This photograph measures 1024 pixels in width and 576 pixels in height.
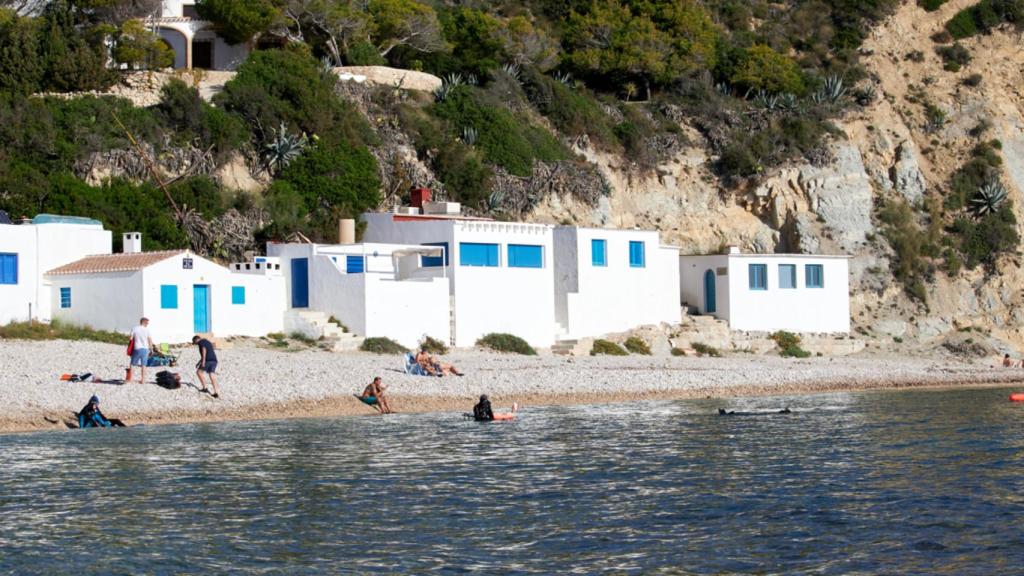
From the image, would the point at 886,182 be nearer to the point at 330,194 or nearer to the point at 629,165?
the point at 629,165

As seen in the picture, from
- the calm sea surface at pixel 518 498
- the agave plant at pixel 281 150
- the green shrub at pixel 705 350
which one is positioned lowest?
the calm sea surface at pixel 518 498

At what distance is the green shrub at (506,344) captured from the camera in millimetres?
39938

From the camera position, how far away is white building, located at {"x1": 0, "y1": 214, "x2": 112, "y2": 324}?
1359 inches

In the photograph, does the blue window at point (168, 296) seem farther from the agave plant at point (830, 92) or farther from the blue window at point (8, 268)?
the agave plant at point (830, 92)

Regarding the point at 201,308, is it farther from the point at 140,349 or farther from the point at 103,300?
the point at 140,349

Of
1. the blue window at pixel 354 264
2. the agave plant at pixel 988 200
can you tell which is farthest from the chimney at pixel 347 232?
the agave plant at pixel 988 200

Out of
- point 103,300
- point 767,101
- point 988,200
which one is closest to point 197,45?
point 103,300

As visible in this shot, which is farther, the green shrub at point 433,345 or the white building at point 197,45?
the white building at point 197,45

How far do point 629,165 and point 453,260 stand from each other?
566 inches

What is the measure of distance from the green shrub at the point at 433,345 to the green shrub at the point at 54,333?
7950 millimetres

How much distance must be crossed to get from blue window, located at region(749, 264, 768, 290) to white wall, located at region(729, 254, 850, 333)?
117 millimetres

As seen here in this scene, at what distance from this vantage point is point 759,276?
46.7 meters

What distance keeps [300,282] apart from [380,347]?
3485 mm

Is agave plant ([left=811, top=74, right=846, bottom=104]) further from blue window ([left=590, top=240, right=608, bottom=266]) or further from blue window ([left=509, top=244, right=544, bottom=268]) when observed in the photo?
blue window ([left=509, top=244, right=544, bottom=268])
